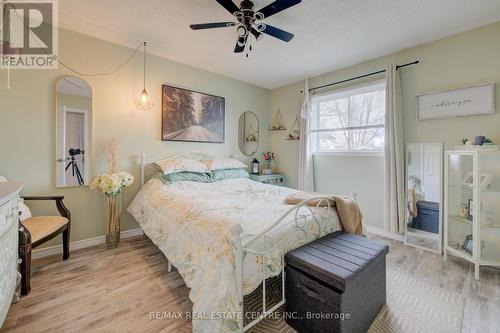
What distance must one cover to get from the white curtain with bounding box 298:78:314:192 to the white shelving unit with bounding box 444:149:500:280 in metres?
1.97

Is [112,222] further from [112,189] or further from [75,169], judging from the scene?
[75,169]

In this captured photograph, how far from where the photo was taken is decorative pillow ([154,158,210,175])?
2959mm

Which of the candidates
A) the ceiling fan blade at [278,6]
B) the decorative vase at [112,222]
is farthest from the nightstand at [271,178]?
the ceiling fan blade at [278,6]

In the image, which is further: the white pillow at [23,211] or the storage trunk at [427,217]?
the storage trunk at [427,217]

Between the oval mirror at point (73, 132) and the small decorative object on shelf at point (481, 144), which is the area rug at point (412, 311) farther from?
the oval mirror at point (73, 132)

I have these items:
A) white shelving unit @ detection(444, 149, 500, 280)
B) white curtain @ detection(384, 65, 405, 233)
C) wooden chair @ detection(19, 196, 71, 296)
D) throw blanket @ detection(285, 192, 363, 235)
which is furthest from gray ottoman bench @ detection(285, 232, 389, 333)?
wooden chair @ detection(19, 196, 71, 296)

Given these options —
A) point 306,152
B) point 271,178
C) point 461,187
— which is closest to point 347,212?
point 461,187

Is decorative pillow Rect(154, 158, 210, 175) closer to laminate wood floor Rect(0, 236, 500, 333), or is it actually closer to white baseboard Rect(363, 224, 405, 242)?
laminate wood floor Rect(0, 236, 500, 333)

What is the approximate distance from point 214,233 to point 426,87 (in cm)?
333

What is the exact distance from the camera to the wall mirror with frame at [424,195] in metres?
2.76

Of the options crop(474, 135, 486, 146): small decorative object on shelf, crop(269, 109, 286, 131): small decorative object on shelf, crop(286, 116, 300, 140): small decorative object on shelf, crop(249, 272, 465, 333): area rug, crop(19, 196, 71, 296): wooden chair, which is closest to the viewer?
crop(249, 272, 465, 333): area rug

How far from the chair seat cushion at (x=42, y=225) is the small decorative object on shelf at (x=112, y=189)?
17.9 inches

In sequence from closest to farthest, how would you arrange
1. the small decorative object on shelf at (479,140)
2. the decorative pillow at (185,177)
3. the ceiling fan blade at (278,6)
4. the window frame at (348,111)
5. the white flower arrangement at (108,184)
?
the ceiling fan blade at (278,6), the small decorative object on shelf at (479,140), the white flower arrangement at (108,184), the decorative pillow at (185,177), the window frame at (348,111)

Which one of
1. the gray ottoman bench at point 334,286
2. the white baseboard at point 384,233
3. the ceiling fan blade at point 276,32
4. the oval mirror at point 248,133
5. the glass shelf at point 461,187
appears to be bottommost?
the white baseboard at point 384,233
